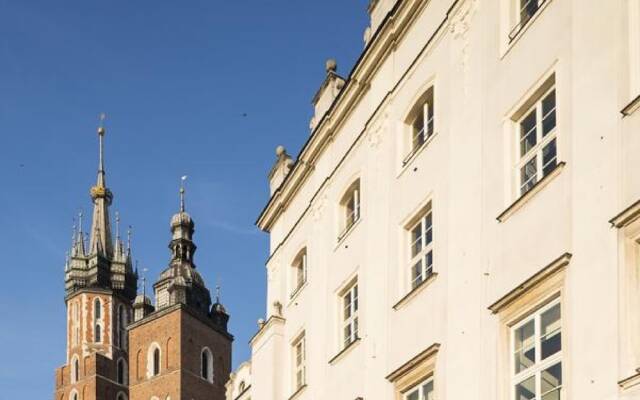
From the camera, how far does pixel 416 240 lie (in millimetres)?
19859

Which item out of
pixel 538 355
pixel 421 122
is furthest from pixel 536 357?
pixel 421 122

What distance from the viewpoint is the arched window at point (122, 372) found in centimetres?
10469

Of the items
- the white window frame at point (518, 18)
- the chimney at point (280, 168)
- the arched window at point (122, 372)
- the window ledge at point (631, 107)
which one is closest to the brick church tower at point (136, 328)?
the arched window at point (122, 372)

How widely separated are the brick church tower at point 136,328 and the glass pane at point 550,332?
238ft

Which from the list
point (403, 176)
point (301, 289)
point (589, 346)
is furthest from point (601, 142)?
point (301, 289)

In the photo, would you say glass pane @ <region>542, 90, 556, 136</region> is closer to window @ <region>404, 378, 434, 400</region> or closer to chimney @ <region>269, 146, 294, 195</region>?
window @ <region>404, 378, 434, 400</region>

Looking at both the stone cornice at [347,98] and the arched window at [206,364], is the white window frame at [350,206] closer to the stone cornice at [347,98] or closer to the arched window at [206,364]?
the stone cornice at [347,98]

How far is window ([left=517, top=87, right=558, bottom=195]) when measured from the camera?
15.6 m

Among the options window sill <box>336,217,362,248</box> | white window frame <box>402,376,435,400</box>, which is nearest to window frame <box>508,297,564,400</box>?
white window frame <box>402,376,435,400</box>

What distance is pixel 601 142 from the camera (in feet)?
45.9

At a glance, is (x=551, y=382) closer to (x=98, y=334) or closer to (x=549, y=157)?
(x=549, y=157)

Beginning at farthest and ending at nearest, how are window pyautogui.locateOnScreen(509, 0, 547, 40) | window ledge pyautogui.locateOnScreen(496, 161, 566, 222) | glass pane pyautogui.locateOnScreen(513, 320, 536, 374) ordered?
window pyautogui.locateOnScreen(509, 0, 547, 40), glass pane pyautogui.locateOnScreen(513, 320, 536, 374), window ledge pyautogui.locateOnScreen(496, 161, 566, 222)

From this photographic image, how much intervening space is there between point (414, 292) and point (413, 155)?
2.20 metres

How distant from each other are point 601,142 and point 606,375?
2.47 m
